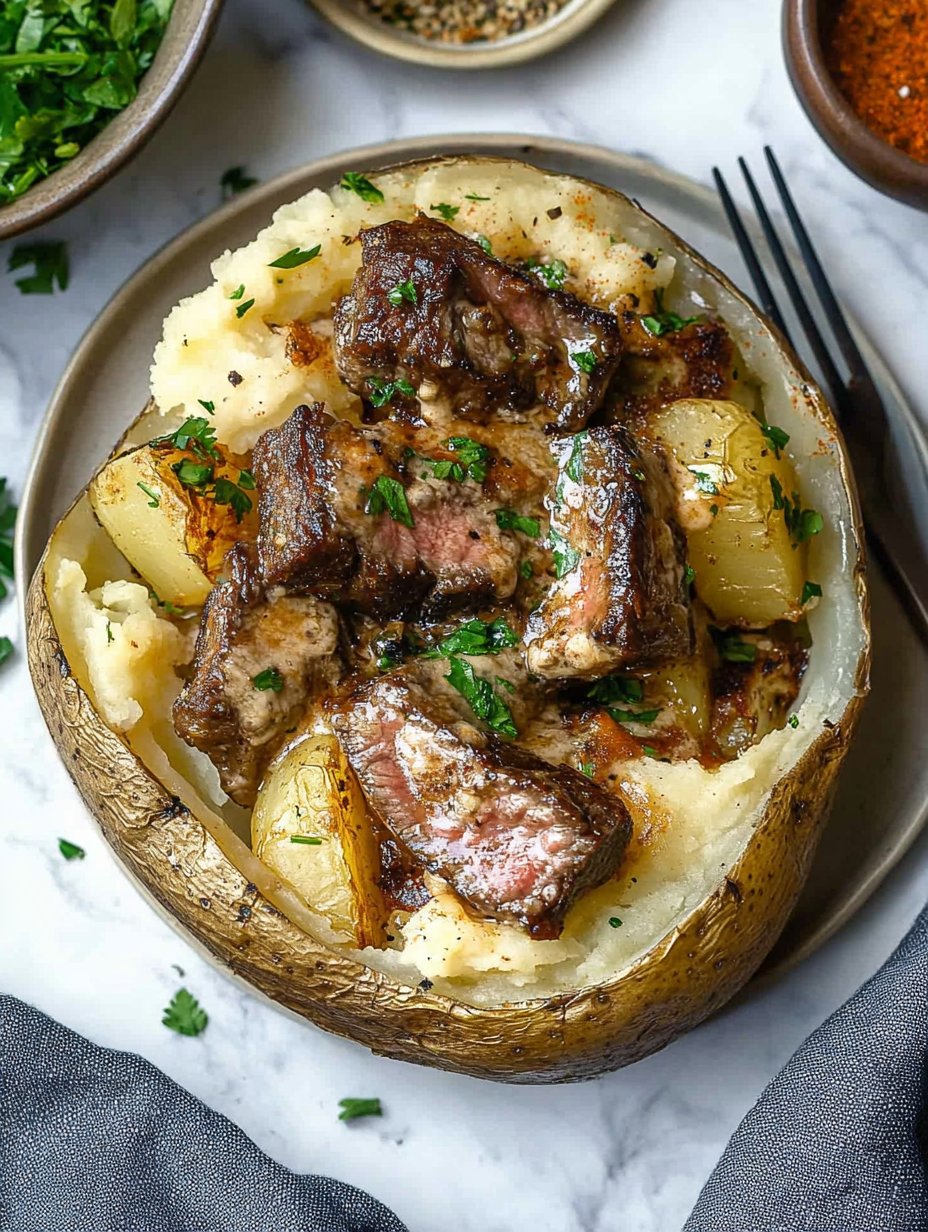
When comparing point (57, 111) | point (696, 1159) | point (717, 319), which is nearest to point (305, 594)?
point (717, 319)

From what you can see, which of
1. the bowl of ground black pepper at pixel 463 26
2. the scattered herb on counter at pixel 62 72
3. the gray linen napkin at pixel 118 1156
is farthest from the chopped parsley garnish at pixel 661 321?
the gray linen napkin at pixel 118 1156

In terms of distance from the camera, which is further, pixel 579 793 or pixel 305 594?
pixel 305 594

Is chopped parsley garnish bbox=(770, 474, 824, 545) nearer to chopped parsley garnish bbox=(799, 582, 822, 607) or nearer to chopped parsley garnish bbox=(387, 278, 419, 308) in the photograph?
chopped parsley garnish bbox=(799, 582, 822, 607)

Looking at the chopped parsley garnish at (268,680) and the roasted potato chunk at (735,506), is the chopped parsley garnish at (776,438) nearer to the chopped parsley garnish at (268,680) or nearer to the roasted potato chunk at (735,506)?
the roasted potato chunk at (735,506)

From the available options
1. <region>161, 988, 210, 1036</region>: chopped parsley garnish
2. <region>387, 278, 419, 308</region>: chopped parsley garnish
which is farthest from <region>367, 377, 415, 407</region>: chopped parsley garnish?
<region>161, 988, 210, 1036</region>: chopped parsley garnish

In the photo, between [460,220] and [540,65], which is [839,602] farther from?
[540,65]

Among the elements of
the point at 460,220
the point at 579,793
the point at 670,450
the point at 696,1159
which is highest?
the point at 460,220

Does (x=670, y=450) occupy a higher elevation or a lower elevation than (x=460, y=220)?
lower
